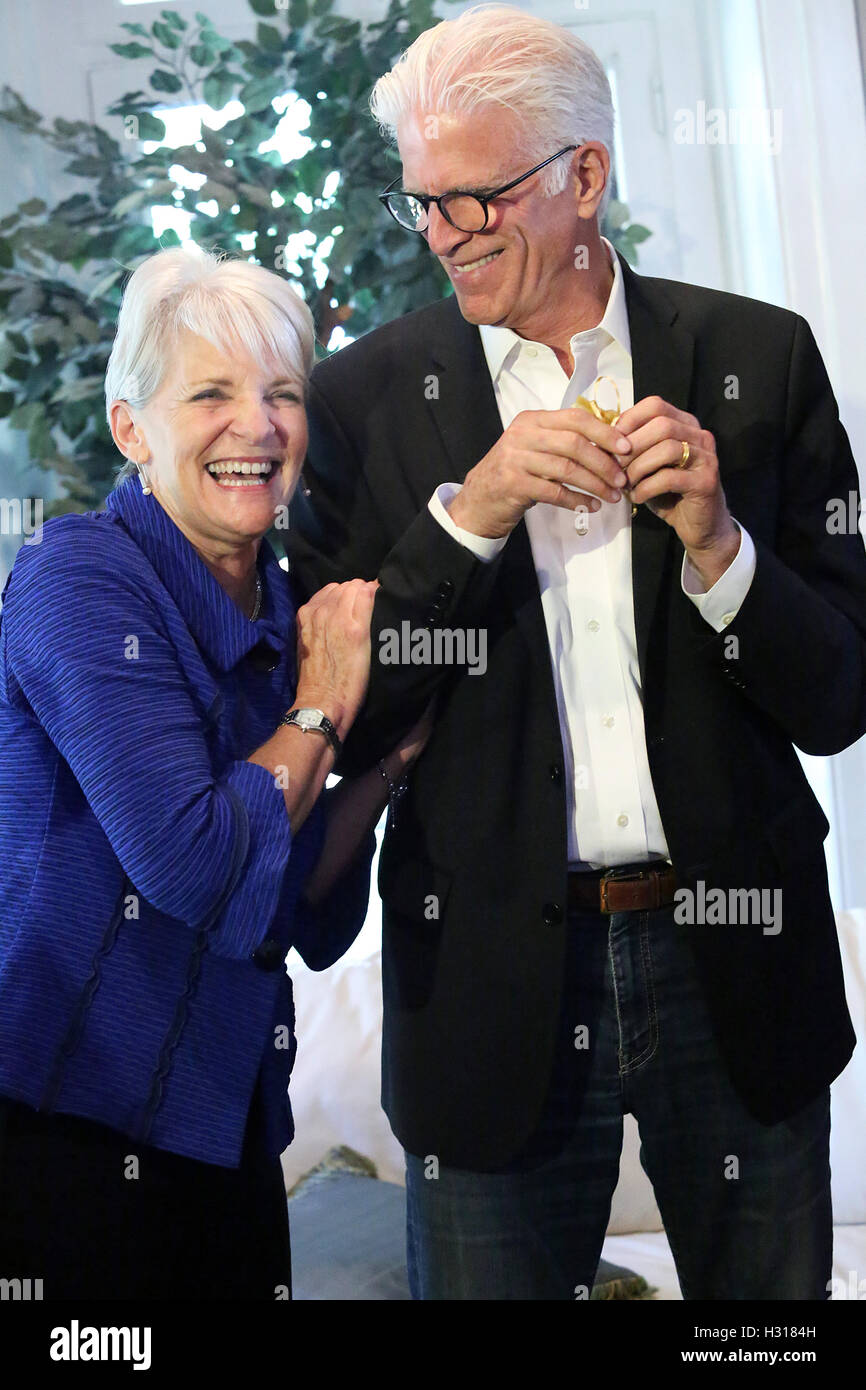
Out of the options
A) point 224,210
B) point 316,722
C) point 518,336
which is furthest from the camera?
point 224,210

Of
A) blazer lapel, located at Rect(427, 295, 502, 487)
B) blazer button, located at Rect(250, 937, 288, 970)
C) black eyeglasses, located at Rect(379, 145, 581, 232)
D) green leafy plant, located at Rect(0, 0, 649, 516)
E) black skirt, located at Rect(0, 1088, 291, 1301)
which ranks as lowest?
black skirt, located at Rect(0, 1088, 291, 1301)

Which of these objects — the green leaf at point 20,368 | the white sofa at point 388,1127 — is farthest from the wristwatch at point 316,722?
the green leaf at point 20,368

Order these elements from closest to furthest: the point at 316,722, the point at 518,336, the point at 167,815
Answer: the point at 167,815, the point at 316,722, the point at 518,336

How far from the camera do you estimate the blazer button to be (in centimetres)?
117

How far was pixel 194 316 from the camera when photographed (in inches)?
48.0

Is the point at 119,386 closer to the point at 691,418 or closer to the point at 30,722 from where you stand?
the point at 30,722

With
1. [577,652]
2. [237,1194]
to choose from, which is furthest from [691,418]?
[237,1194]

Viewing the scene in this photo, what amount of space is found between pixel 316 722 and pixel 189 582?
167mm

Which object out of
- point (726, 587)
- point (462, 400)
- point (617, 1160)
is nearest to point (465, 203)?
point (462, 400)

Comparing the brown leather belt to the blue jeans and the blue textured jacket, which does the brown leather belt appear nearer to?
the blue jeans

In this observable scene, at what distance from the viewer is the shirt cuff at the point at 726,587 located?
1.17 metres

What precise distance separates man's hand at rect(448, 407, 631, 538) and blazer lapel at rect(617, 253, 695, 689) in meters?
0.12

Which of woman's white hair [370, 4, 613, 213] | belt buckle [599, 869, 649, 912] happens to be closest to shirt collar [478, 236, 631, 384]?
woman's white hair [370, 4, 613, 213]

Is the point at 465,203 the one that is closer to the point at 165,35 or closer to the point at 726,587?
the point at 726,587
